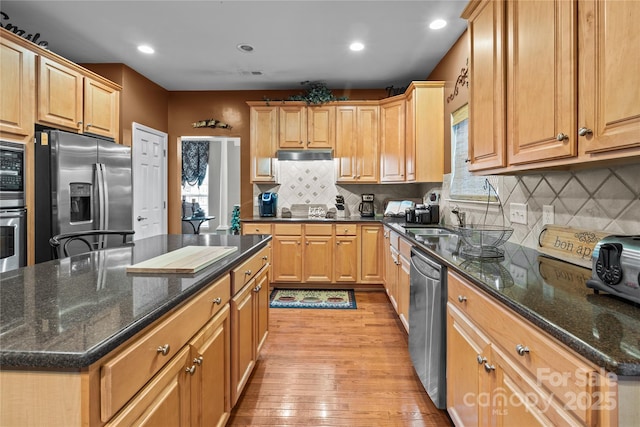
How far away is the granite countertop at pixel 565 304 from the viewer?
0.74 m

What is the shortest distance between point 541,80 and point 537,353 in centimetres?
111

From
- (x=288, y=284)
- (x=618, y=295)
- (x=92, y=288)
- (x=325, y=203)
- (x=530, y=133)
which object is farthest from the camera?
(x=325, y=203)

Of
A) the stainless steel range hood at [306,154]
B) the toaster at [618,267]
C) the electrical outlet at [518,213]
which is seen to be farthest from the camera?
the stainless steel range hood at [306,154]

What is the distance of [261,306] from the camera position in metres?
2.29

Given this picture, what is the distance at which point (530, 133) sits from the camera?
150 cm

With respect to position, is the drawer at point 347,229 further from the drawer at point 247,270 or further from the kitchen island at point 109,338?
the kitchen island at point 109,338

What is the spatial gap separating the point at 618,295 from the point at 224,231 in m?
6.40

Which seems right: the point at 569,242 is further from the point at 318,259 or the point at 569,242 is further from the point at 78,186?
the point at 78,186

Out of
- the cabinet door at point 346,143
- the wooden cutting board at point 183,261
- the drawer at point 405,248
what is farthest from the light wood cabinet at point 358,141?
the wooden cutting board at point 183,261

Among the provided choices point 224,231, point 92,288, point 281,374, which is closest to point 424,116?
point 281,374

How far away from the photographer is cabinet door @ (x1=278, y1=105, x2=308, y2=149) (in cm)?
446

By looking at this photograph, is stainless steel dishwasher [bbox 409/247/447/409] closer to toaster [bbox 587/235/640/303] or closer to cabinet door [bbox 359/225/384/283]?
toaster [bbox 587/235/640/303]

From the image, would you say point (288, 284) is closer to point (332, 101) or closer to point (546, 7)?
point (332, 101)

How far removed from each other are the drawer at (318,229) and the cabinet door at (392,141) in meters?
0.97
